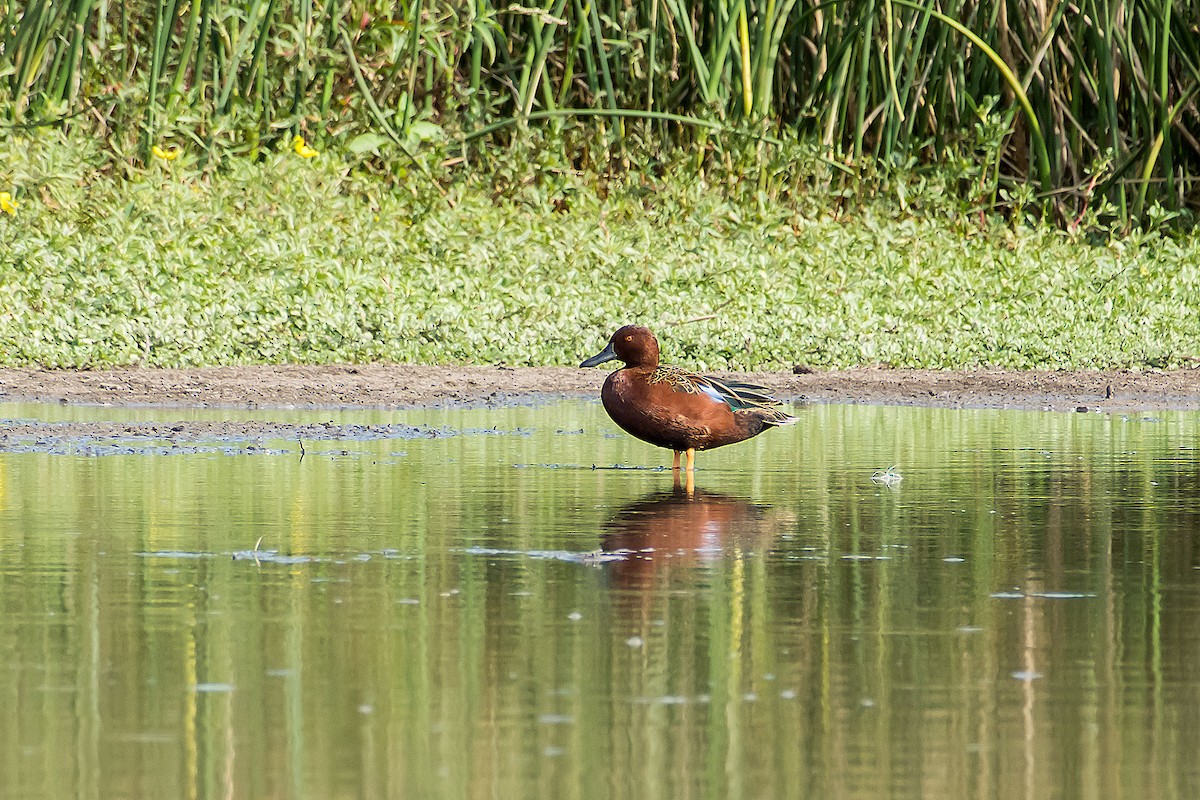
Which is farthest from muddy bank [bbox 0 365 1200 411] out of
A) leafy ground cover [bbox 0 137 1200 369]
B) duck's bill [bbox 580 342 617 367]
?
duck's bill [bbox 580 342 617 367]

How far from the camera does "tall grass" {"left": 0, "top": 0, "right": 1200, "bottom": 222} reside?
19453 mm

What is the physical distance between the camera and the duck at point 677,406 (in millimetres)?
9070

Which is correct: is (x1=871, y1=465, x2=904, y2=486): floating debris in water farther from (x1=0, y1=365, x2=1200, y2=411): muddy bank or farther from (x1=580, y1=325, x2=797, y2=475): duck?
(x1=0, y1=365, x2=1200, y2=411): muddy bank

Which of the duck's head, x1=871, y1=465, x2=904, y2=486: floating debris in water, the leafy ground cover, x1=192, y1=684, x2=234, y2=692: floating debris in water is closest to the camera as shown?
x1=192, y1=684, x2=234, y2=692: floating debris in water

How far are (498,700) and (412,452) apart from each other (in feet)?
17.3

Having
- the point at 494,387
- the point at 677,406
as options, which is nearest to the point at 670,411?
the point at 677,406

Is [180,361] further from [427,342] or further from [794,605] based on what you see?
[794,605]

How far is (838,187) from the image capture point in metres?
20.5

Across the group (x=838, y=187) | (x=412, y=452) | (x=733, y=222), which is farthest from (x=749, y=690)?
(x=838, y=187)

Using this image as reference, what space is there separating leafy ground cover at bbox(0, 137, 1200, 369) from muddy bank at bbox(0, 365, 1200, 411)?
0.51m

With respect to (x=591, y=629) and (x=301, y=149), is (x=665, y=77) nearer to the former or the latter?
(x=301, y=149)

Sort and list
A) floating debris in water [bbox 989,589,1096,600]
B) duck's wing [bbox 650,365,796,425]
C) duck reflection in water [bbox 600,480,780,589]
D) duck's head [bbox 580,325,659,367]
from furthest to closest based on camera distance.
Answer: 1. duck's head [bbox 580,325,659,367]
2. duck's wing [bbox 650,365,796,425]
3. duck reflection in water [bbox 600,480,780,589]
4. floating debris in water [bbox 989,589,1096,600]

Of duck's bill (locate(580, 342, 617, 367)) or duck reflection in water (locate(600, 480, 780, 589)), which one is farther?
duck's bill (locate(580, 342, 617, 367))

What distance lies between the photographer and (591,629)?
5.61 meters
